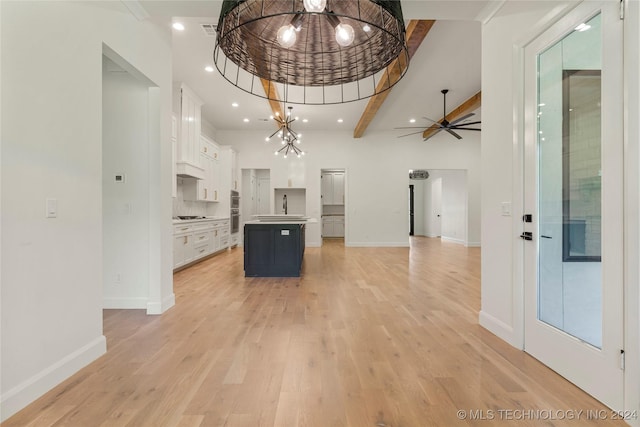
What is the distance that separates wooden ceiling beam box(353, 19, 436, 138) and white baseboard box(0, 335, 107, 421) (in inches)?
93.6

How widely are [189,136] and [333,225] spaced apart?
6311mm

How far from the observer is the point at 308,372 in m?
1.80

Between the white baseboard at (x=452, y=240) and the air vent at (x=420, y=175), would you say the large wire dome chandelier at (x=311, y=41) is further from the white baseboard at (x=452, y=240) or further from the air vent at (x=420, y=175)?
the air vent at (x=420, y=175)

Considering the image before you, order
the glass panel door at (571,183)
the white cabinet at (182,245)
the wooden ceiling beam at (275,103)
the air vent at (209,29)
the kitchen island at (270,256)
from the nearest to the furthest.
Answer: the glass panel door at (571,183) → the air vent at (209,29) → the kitchen island at (270,256) → the white cabinet at (182,245) → the wooden ceiling beam at (275,103)

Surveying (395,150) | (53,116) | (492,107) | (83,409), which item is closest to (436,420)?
(83,409)

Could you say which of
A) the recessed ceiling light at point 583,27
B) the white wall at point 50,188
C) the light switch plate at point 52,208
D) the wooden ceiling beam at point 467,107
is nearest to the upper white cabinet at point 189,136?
the white wall at point 50,188

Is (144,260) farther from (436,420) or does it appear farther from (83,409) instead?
(436,420)

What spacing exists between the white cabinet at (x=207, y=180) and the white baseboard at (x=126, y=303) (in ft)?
11.0

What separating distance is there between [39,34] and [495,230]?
131 inches

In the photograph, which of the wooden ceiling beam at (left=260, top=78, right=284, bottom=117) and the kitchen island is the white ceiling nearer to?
the wooden ceiling beam at (left=260, top=78, right=284, bottom=117)

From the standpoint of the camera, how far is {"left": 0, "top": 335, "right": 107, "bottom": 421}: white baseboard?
1.42 m

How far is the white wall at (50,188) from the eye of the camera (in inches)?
57.1

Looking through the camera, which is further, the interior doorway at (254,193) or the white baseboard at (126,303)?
the interior doorway at (254,193)

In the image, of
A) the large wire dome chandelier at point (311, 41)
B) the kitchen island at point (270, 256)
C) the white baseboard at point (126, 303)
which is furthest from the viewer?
the kitchen island at point (270, 256)
